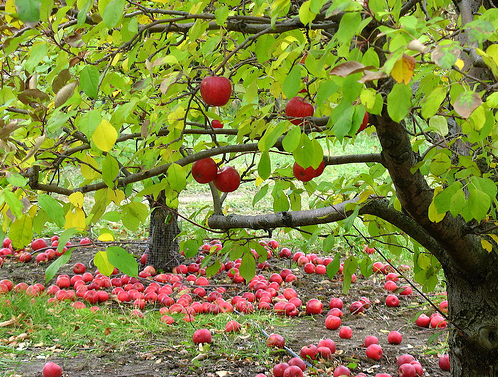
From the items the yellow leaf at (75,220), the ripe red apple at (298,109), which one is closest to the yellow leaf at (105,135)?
the yellow leaf at (75,220)

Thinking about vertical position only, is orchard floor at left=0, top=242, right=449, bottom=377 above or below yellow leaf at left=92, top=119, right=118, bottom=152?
below

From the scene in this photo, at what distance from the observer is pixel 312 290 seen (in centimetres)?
454

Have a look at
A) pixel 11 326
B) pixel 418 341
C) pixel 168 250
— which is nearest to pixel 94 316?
pixel 11 326

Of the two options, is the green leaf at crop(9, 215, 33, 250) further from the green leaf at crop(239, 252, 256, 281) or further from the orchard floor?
the orchard floor

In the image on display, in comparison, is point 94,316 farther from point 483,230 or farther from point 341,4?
point 341,4

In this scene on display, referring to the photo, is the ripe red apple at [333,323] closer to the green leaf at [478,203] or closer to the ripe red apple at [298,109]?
the ripe red apple at [298,109]

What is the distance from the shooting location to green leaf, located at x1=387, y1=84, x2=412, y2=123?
95 cm

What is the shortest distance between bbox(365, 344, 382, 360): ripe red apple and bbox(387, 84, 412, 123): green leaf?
2.30 m

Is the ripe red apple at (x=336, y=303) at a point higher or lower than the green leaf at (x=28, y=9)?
lower

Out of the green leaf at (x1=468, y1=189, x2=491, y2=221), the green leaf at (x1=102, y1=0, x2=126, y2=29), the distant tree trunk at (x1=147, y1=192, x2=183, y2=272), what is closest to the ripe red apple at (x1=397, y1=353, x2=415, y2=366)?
Result: the green leaf at (x1=468, y1=189, x2=491, y2=221)

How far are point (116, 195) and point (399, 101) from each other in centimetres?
110

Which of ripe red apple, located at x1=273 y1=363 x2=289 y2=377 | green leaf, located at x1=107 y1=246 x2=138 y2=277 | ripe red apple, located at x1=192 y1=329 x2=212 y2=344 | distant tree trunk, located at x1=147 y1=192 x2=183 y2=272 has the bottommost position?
ripe red apple, located at x1=273 y1=363 x2=289 y2=377

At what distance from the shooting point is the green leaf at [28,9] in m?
1.07

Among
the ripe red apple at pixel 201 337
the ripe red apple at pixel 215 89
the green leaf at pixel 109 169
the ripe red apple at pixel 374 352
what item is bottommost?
the ripe red apple at pixel 374 352
